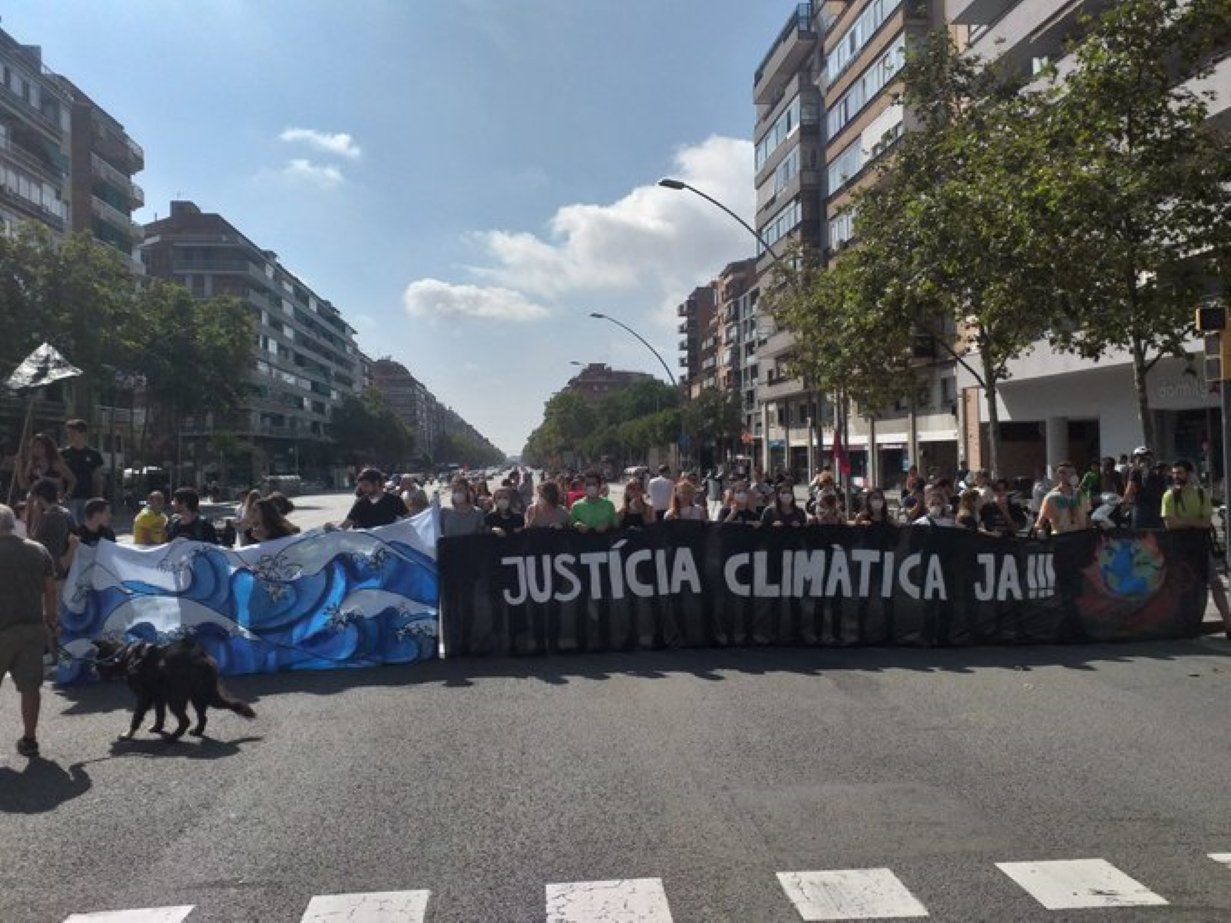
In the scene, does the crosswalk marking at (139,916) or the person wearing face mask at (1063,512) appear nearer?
the crosswalk marking at (139,916)

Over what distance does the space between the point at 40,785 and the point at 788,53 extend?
6144 centimetres

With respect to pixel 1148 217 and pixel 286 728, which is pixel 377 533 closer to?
pixel 286 728

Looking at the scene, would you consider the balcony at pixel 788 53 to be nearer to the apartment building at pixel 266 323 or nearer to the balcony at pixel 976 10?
the balcony at pixel 976 10

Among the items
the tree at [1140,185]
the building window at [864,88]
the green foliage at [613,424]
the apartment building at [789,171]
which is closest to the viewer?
the tree at [1140,185]

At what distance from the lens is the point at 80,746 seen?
7.53 meters

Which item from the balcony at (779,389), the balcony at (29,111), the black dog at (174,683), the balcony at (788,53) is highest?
the balcony at (788,53)

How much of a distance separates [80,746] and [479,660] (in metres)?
3.89

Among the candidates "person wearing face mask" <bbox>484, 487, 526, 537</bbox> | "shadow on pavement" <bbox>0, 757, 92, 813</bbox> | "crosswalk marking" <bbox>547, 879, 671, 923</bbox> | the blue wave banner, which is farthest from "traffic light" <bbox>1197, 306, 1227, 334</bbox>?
"shadow on pavement" <bbox>0, 757, 92, 813</bbox>

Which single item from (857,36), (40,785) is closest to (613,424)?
(857,36)

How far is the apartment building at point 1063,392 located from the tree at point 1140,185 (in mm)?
7387

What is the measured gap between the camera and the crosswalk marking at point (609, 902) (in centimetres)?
447

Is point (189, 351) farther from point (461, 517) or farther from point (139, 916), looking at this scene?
point (139, 916)

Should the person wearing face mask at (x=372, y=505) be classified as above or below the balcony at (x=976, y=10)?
below

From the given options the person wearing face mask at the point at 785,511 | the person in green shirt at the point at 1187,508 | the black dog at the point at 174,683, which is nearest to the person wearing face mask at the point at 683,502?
the person wearing face mask at the point at 785,511
